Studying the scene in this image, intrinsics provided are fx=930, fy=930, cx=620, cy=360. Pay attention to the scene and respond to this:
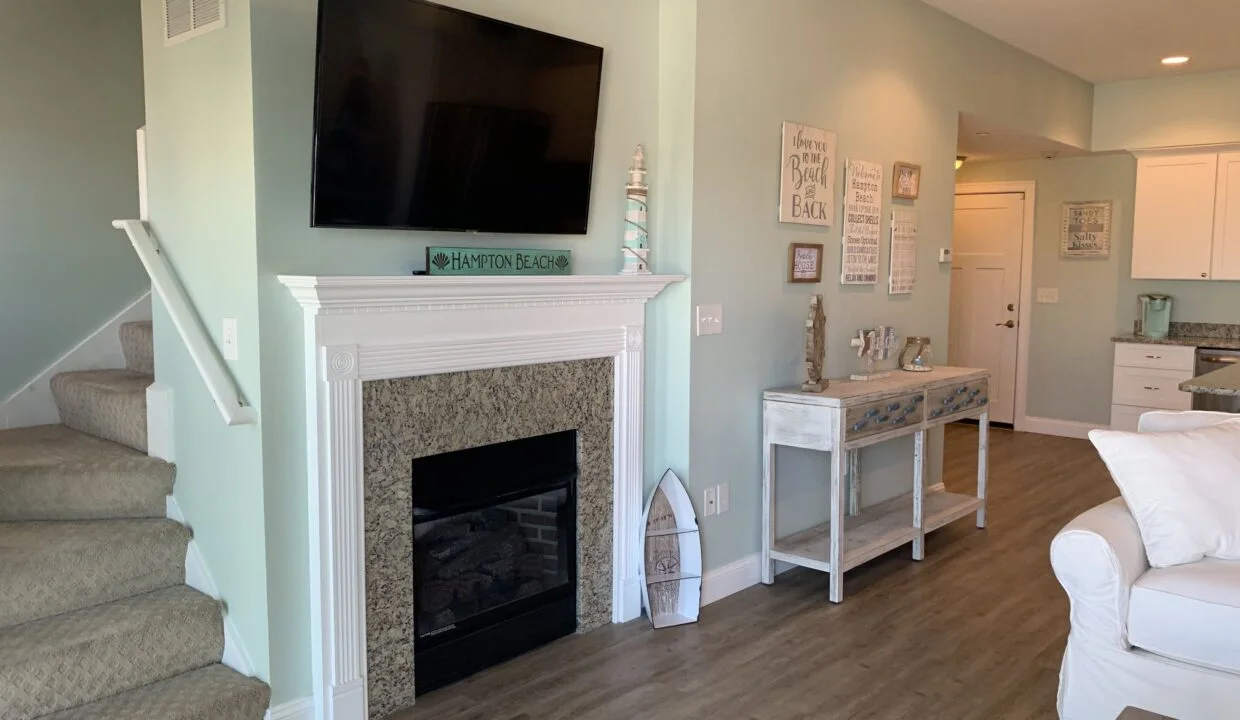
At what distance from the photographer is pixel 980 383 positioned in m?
4.75

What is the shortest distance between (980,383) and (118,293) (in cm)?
405

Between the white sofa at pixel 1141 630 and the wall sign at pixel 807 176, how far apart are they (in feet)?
6.04

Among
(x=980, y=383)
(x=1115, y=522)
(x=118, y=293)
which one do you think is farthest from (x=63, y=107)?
(x=980, y=383)

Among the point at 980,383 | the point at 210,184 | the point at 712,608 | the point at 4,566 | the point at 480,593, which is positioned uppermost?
the point at 210,184

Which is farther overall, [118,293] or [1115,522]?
[118,293]

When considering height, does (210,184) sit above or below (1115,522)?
above

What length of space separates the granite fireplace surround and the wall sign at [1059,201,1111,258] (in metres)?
5.48

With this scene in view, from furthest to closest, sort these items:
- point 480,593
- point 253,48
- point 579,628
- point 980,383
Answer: point 980,383, point 579,628, point 480,593, point 253,48

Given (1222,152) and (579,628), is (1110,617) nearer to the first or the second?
(579,628)

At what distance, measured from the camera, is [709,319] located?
3.70m

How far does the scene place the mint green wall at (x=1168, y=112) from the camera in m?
6.53

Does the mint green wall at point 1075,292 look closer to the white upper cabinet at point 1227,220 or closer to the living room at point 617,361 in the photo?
the white upper cabinet at point 1227,220

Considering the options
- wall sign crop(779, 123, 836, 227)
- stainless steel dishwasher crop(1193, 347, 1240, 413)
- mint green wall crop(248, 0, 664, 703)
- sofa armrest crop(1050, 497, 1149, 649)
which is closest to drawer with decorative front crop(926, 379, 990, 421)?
wall sign crop(779, 123, 836, 227)

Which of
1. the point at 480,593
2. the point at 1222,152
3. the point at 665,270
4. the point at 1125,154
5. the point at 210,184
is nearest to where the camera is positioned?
the point at 210,184
